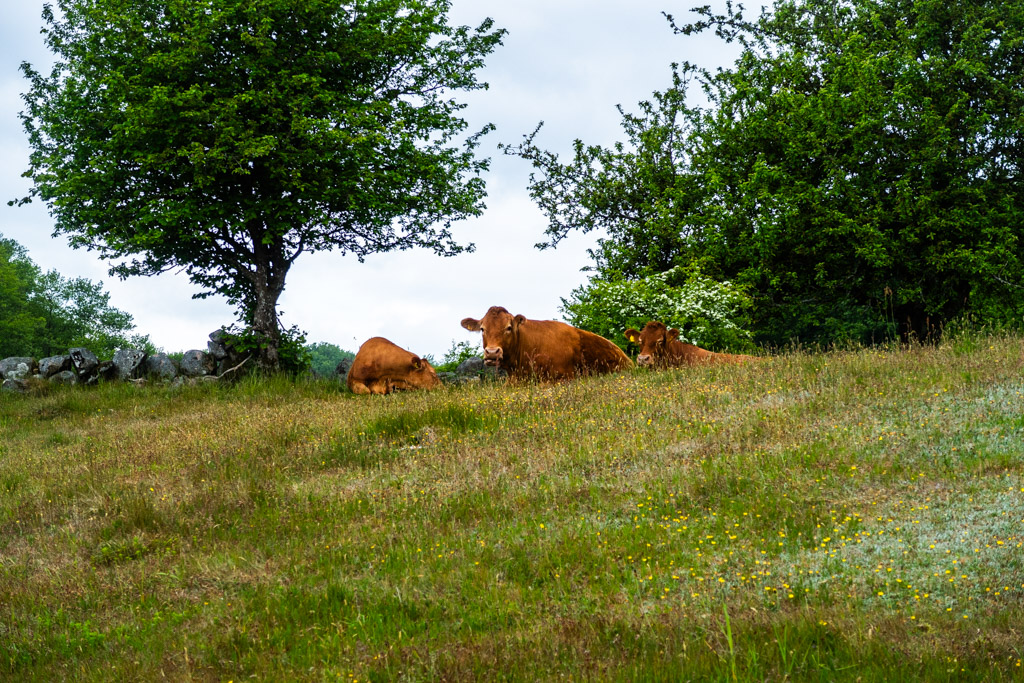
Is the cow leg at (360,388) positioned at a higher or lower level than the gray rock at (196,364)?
lower

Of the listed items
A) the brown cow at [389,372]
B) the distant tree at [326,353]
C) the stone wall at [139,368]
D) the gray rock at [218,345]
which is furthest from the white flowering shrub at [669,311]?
the distant tree at [326,353]

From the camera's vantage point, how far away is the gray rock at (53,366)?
25.6m

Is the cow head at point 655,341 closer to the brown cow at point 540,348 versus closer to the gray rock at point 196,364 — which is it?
the brown cow at point 540,348

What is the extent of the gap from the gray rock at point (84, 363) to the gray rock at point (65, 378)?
21cm

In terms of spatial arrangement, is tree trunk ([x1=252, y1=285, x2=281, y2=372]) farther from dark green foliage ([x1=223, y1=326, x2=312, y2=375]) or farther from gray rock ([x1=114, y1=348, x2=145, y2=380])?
gray rock ([x1=114, y1=348, x2=145, y2=380])

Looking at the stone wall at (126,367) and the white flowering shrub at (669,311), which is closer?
the white flowering shrub at (669,311)

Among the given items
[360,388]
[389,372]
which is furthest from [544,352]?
[360,388]

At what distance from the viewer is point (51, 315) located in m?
47.5

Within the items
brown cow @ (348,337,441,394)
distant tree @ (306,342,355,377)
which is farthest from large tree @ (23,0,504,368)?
distant tree @ (306,342,355,377)

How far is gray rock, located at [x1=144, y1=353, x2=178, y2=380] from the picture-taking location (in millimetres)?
25172

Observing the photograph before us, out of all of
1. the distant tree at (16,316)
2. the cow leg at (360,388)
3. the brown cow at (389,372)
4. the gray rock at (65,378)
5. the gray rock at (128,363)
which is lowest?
the cow leg at (360,388)

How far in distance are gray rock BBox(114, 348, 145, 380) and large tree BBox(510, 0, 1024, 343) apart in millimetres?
15157

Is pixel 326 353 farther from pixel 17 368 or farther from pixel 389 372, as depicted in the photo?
pixel 389 372

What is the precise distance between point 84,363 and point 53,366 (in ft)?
3.04
